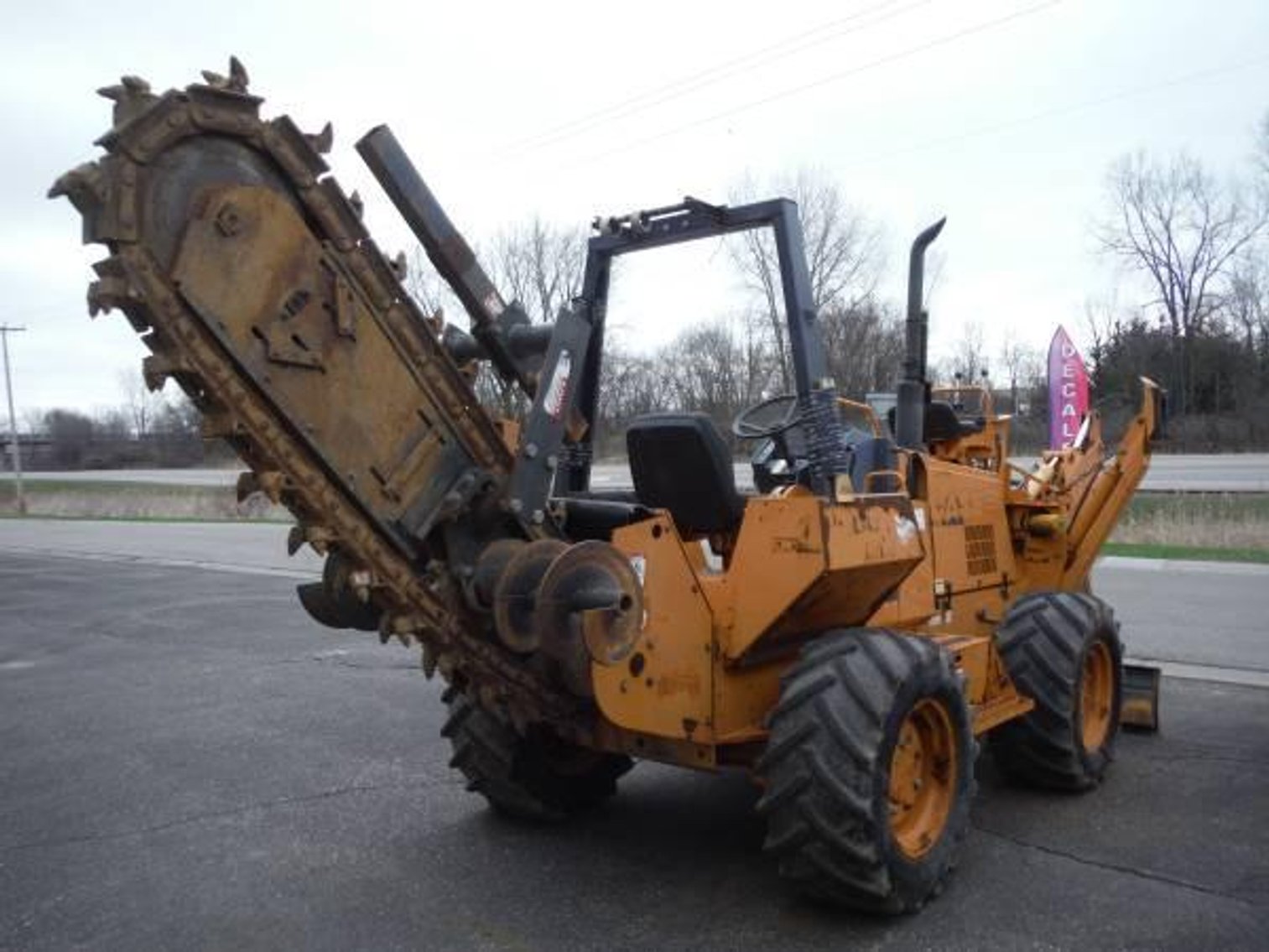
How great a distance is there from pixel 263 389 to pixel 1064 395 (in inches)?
276

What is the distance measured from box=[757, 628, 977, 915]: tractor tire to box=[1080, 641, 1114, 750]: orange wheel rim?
2.01 m

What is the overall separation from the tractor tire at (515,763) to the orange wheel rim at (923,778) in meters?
1.53

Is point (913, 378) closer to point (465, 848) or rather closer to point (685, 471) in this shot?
point (685, 471)

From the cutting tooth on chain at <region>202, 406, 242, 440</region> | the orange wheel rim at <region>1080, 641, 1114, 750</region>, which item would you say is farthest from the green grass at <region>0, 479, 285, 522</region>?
the cutting tooth on chain at <region>202, 406, 242, 440</region>

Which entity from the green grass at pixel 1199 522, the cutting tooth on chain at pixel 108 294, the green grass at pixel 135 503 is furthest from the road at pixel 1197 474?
the green grass at pixel 135 503

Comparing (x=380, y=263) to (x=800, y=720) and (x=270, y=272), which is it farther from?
(x=800, y=720)

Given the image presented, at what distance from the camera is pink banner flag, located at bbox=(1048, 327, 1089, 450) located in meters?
9.02

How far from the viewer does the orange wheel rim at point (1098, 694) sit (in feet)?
20.3

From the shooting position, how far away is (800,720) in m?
4.18

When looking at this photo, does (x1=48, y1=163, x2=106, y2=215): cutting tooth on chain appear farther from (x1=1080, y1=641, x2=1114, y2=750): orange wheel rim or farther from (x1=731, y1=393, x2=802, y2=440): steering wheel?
(x1=1080, y1=641, x2=1114, y2=750): orange wheel rim

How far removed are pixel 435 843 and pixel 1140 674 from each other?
14.1 ft

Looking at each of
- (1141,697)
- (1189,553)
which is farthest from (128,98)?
(1189,553)

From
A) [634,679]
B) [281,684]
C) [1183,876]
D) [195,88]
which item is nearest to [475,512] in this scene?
[634,679]

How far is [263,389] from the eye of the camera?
3.81m
